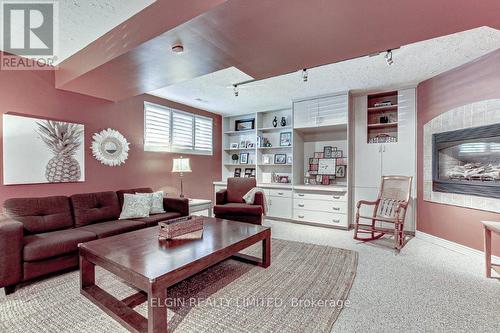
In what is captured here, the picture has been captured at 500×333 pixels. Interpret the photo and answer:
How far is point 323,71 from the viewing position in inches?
127

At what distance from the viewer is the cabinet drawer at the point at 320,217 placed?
4152 mm

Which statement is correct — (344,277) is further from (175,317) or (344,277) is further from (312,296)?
(175,317)

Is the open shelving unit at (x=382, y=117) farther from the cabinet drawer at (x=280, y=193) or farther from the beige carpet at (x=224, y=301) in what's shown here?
the beige carpet at (x=224, y=301)

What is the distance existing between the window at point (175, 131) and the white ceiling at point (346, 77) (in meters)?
0.30

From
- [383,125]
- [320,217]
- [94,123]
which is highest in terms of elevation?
[383,125]

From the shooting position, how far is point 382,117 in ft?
13.9

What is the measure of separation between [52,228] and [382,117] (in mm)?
5177

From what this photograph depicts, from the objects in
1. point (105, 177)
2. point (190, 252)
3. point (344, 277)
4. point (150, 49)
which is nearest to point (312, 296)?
point (344, 277)

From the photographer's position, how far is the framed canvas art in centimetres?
263

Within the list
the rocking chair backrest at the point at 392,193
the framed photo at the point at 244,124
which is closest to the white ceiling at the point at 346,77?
the framed photo at the point at 244,124

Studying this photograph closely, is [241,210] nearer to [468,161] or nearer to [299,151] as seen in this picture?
[299,151]

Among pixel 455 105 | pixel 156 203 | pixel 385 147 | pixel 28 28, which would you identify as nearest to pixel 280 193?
pixel 385 147

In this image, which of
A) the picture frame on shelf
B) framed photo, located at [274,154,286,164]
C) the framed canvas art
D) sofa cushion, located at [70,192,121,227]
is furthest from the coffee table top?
the picture frame on shelf

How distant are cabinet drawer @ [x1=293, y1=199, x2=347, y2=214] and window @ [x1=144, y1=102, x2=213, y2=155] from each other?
7.85 ft
